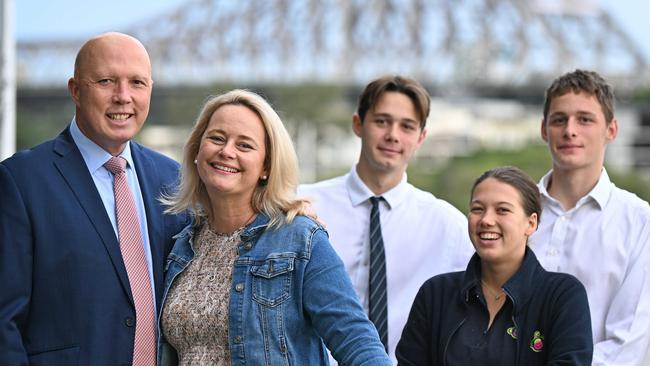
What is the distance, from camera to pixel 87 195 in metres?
3.12

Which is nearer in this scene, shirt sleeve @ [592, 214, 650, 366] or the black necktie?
shirt sleeve @ [592, 214, 650, 366]

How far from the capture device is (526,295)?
325 centimetres

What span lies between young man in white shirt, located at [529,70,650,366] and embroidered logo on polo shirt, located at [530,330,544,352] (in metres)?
0.51

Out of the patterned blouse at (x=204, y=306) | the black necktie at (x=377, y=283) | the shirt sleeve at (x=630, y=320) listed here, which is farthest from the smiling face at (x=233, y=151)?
the shirt sleeve at (x=630, y=320)

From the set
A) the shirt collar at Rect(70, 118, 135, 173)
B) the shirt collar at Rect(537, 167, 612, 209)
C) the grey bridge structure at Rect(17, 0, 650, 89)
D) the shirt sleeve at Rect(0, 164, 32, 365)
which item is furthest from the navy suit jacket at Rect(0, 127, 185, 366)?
the grey bridge structure at Rect(17, 0, 650, 89)

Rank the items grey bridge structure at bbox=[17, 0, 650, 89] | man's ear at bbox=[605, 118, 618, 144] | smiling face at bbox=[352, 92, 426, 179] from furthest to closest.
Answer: grey bridge structure at bbox=[17, 0, 650, 89] → smiling face at bbox=[352, 92, 426, 179] → man's ear at bbox=[605, 118, 618, 144]

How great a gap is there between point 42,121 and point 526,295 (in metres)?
65.1

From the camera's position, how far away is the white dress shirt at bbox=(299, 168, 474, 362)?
4.07 metres

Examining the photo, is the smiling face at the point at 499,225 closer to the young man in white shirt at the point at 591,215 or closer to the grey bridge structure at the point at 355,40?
the young man in white shirt at the point at 591,215

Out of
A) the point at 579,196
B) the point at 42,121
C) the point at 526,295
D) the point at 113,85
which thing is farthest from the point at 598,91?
the point at 42,121

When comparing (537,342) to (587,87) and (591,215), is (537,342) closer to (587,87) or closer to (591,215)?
(591,215)

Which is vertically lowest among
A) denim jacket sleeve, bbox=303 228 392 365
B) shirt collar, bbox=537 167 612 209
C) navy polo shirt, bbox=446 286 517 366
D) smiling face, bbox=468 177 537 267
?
navy polo shirt, bbox=446 286 517 366

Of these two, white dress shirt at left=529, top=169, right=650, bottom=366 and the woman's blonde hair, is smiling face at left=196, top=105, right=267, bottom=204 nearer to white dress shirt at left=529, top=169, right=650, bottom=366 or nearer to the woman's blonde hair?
the woman's blonde hair

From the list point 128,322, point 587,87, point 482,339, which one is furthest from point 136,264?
point 587,87
